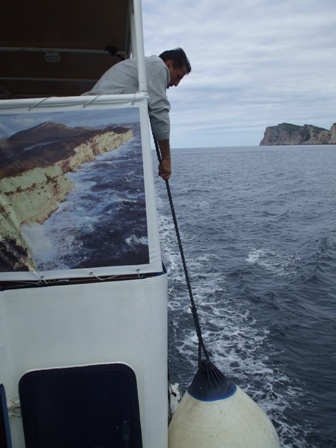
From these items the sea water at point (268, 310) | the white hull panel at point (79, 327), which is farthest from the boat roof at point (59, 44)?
the sea water at point (268, 310)

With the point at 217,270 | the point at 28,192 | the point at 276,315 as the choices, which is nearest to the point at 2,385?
the point at 28,192

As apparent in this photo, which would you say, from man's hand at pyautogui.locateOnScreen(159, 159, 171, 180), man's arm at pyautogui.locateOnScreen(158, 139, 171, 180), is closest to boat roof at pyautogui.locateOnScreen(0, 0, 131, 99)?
man's arm at pyautogui.locateOnScreen(158, 139, 171, 180)

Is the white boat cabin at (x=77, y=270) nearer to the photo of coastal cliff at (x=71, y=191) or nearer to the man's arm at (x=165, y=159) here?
the photo of coastal cliff at (x=71, y=191)

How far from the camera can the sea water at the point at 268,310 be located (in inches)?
375

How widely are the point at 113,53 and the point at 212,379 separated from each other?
4167 mm

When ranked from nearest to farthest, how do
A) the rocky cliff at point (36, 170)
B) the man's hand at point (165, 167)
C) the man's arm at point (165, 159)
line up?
1. the rocky cliff at point (36, 170)
2. the man's arm at point (165, 159)
3. the man's hand at point (165, 167)

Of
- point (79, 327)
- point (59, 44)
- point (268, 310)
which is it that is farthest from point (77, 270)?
point (268, 310)

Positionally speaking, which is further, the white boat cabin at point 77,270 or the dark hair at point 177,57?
the dark hair at point 177,57

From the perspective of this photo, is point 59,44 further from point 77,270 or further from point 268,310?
point 268,310

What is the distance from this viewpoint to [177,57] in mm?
3770

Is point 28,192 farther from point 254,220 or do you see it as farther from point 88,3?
point 254,220

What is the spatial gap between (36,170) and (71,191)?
0.95ft

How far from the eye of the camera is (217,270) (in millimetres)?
18047

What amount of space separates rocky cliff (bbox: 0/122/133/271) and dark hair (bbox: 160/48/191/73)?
96 centimetres
